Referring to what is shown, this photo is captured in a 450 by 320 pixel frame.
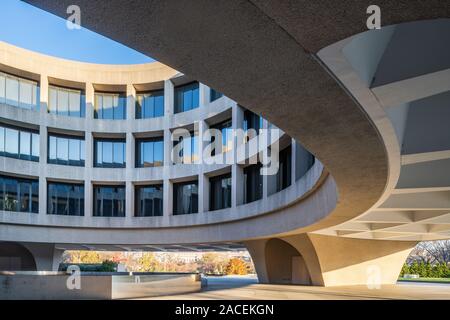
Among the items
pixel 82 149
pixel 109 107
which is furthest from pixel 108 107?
pixel 82 149

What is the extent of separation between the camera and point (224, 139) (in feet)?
105

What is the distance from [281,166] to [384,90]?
20509 mm

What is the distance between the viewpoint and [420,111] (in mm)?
9445

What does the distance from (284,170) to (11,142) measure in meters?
19.8

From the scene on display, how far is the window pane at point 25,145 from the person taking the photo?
34.7 metres

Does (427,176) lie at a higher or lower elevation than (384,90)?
lower

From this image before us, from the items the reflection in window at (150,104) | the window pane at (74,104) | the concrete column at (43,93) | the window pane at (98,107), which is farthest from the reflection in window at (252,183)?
the concrete column at (43,93)

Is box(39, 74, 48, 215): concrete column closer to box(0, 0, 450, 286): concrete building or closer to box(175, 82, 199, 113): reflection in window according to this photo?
box(0, 0, 450, 286): concrete building

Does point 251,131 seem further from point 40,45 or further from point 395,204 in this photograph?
point 40,45

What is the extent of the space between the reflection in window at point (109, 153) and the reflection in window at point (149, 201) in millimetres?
2590

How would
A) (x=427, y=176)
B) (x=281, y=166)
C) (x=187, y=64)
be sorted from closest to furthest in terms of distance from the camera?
(x=187, y=64), (x=427, y=176), (x=281, y=166)

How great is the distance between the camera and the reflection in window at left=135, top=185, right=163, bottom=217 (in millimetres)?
36188

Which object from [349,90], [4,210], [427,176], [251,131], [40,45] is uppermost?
[40,45]
